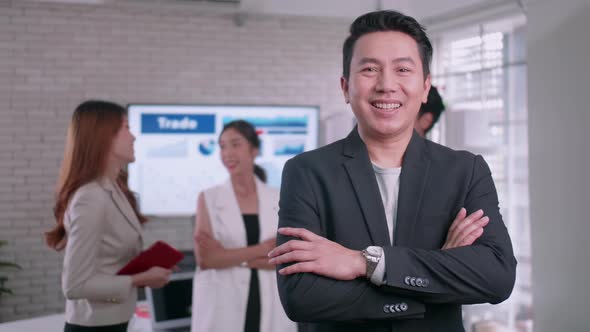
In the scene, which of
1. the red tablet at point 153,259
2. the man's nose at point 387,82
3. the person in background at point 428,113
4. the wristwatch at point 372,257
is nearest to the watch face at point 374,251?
the wristwatch at point 372,257

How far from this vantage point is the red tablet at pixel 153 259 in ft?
8.60

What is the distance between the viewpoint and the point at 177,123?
661 cm

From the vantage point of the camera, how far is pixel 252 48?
705 cm

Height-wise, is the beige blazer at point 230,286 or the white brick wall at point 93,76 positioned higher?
the white brick wall at point 93,76

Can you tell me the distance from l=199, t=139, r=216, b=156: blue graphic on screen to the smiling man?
519 centimetres

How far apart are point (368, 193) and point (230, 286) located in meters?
1.92

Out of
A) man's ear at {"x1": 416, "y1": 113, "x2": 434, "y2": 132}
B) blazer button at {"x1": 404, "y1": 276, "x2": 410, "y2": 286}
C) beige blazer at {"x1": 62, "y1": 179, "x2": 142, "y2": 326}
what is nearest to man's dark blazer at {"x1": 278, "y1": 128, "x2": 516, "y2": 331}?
blazer button at {"x1": 404, "y1": 276, "x2": 410, "y2": 286}

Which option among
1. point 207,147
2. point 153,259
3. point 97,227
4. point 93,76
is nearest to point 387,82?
point 97,227

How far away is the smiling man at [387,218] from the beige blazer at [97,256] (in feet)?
4.03

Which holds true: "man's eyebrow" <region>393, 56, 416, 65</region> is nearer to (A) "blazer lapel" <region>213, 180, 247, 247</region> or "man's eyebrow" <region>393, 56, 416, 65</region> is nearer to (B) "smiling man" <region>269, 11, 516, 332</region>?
(B) "smiling man" <region>269, 11, 516, 332</region>

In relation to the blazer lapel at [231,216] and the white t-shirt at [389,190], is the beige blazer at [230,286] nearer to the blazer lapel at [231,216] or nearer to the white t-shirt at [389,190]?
the blazer lapel at [231,216]

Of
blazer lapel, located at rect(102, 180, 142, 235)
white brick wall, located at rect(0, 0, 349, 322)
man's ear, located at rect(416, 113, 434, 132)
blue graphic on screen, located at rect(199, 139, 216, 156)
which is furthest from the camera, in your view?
blue graphic on screen, located at rect(199, 139, 216, 156)

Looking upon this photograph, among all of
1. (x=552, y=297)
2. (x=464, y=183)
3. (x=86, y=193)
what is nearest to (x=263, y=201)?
(x=86, y=193)

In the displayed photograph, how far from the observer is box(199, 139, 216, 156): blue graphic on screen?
6.64 metres
